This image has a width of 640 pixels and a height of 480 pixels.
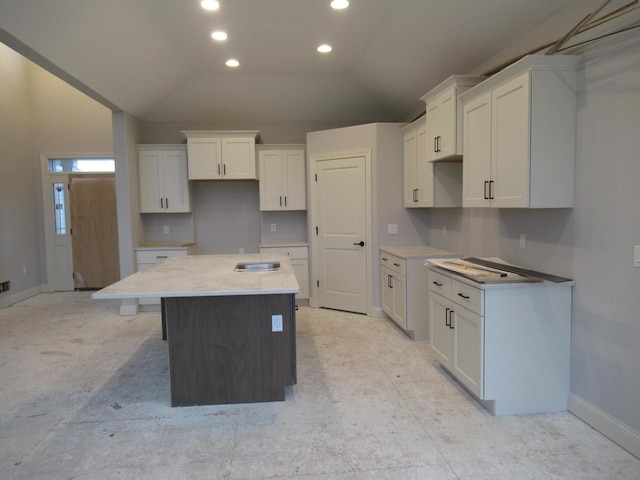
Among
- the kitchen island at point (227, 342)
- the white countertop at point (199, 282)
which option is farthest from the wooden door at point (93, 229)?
the kitchen island at point (227, 342)

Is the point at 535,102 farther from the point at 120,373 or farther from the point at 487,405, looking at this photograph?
the point at 120,373

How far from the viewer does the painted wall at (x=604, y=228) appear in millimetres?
2195

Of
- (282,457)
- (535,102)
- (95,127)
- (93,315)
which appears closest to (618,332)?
(535,102)

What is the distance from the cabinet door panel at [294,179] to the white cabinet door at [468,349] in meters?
3.32

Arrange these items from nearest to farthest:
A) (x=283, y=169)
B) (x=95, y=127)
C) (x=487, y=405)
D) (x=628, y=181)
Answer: (x=628, y=181) → (x=487, y=405) → (x=283, y=169) → (x=95, y=127)

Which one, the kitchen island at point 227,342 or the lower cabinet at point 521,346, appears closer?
the lower cabinet at point 521,346

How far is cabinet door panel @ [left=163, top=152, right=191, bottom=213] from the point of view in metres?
5.66

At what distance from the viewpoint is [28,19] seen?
291 cm

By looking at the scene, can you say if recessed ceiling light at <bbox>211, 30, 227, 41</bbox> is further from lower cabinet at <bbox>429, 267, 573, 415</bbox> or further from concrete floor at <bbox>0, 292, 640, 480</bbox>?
lower cabinet at <bbox>429, 267, 573, 415</bbox>

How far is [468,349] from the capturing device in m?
2.82

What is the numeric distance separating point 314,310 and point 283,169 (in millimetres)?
2065

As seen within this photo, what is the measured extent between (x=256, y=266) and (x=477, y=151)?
207cm

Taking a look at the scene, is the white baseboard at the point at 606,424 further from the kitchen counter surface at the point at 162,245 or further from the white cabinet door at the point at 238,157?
the kitchen counter surface at the point at 162,245

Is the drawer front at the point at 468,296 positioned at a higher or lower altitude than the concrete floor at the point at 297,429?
higher
